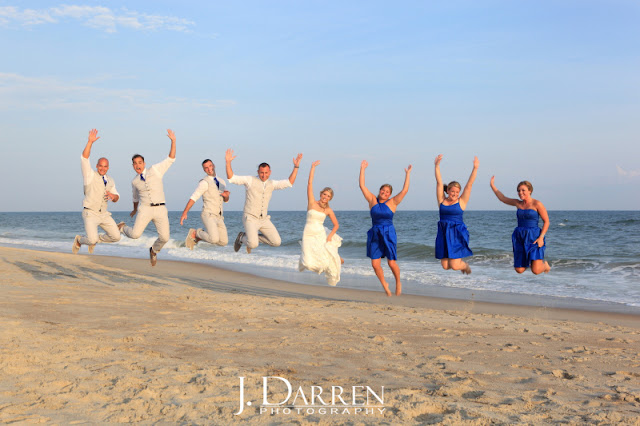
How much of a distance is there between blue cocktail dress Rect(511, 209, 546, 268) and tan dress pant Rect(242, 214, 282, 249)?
16.0ft

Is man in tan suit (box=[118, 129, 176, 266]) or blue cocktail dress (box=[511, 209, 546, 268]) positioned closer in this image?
blue cocktail dress (box=[511, 209, 546, 268])

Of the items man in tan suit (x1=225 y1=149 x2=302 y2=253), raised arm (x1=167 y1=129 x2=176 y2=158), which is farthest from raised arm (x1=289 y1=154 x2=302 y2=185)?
raised arm (x1=167 y1=129 x2=176 y2=158)

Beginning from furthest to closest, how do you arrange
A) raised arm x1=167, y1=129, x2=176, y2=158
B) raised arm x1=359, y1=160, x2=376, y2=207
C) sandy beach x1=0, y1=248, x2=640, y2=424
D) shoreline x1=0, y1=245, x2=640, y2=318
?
shoreline x1=0, y1=245, x2=640, y2=318 < raised arm x1=167, y1=129, x2=176, y2=158 < raised arm x1=359, y1=160, x2=376, y2=207 < sandy beach x1=0, y1=248, x2=640, y2=424

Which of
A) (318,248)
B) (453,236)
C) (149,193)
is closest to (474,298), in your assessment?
(453,236)

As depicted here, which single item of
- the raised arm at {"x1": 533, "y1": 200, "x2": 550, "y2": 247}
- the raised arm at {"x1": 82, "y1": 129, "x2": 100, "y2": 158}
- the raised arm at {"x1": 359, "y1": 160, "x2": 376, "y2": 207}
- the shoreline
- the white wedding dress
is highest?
the raised arm at {"x1": 82, "y1": 129, "x2": 100, "y2": 158}

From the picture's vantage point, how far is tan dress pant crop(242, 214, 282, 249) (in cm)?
1220

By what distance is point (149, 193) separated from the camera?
39.4ft

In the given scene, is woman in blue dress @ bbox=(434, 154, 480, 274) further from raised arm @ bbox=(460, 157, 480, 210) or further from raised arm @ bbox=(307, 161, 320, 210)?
raised arm @ bbox=(307, 161, 320, 210)

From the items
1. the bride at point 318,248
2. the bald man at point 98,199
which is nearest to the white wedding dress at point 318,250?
the bride at point 318,248

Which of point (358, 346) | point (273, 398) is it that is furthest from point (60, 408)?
point (358, 346)

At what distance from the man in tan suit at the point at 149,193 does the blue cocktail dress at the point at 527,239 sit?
6.95m

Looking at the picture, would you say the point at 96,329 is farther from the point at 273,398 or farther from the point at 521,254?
the point at 521,254

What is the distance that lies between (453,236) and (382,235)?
133 centimetres

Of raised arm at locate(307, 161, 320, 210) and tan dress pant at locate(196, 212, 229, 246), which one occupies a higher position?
raised arm at locate(307, 161, 320, 210)
